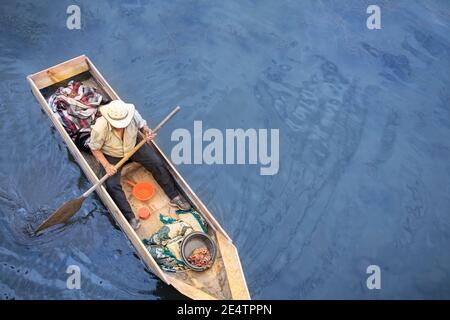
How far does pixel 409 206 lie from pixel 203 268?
334 cm

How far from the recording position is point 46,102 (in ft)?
23.5

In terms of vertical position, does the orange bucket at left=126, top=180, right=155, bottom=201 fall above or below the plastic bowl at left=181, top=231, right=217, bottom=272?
above

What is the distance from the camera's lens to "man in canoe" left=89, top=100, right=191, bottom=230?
6.27 meters

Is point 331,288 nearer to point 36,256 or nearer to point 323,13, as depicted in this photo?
Answer: point 36,256

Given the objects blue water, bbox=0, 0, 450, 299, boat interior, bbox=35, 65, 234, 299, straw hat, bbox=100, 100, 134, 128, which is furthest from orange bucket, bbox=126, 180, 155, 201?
straw hat, bbox=100, 100, 134, 128

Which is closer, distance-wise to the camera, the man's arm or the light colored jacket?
the light colored jacket

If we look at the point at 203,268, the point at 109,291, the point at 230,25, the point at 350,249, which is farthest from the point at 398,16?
the point at 109,291

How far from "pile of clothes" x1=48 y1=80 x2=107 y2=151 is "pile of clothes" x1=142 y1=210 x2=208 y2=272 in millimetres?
1590

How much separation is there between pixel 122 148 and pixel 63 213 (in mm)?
1193

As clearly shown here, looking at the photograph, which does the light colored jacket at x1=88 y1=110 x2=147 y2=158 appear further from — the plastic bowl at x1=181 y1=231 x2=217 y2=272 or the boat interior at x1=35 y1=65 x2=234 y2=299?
the plastic bowl at x1=181 y1=231 x2=217 y2=272

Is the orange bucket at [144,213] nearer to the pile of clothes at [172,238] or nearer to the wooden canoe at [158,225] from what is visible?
the wooden canoe at [158,225]

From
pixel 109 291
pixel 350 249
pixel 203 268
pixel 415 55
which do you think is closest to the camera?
pixel 203 268

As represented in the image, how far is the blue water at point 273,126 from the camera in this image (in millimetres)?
6961

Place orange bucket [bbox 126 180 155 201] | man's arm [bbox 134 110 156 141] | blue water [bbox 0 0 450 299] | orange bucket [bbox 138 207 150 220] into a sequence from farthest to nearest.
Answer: blue water [bbox 0 0 450 299] < orange bucket [bbox 126 180 155 201] < orange bucket [bbox 138 207 150 220] < man's arm [bbox 134 110 156 141]
